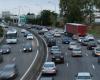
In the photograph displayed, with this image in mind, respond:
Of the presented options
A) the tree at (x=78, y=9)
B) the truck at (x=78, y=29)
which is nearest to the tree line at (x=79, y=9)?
the tree at (x=78, y=9)

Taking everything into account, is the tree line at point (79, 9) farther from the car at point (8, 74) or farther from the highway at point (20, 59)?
the car at point (8, 74)

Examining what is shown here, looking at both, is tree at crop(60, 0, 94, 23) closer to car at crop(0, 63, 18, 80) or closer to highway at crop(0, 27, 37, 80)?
highway at crop(0, 27, 37, 80)

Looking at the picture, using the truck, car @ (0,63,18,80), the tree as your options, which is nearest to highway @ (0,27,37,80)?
car @ (0,63,18,80)

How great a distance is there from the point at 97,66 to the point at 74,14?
100 meters

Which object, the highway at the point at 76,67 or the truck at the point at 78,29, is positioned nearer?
the highway at the point at 76,67

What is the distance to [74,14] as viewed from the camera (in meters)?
150

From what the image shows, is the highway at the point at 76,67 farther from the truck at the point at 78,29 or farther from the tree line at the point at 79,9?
the tree line at the point at 79,9

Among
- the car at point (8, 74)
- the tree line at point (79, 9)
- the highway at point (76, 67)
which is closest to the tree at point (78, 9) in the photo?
the tree line at point (79, 9)

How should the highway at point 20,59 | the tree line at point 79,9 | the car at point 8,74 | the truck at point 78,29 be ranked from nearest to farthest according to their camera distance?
the car at point 8,74
the highway at point 20,59
the truck at point 78,29
the tree line at point 79,9

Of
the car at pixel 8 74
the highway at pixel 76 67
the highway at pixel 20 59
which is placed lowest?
the highway at pixel 20 59

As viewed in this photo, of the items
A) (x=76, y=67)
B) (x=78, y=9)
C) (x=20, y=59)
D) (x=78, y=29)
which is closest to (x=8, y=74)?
(x=76, y=67)

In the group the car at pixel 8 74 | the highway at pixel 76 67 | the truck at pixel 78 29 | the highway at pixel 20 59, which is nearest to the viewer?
the car at pixel 8 74

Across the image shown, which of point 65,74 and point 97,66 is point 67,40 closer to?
point 97,66

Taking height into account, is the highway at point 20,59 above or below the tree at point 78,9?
below
